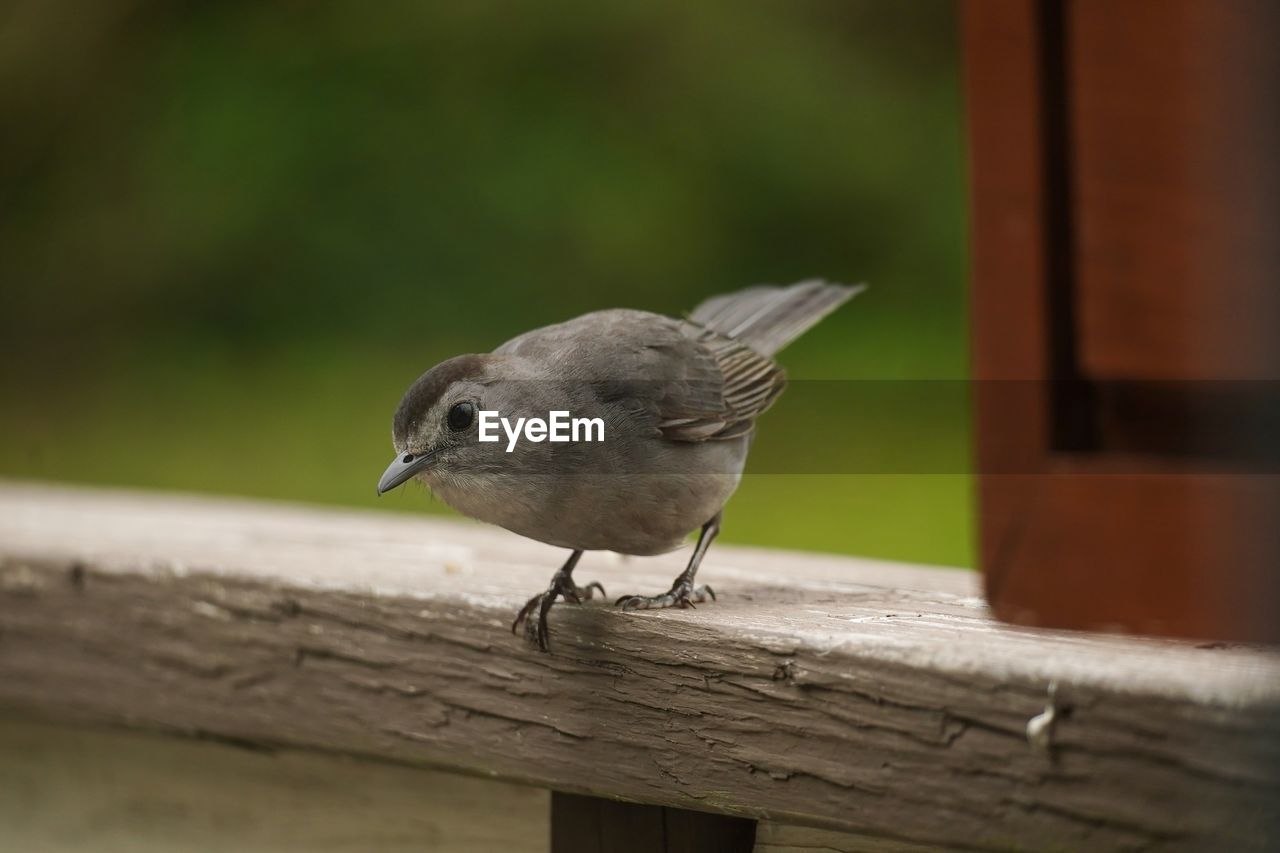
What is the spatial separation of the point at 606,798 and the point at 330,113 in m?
3.47

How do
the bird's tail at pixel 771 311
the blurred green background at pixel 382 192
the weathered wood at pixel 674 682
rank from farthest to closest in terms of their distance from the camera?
1. the blurred green background at pixel 382 192
2. the bird's tail at pixel 771 311
3. the weathered wood at pixel 674 682

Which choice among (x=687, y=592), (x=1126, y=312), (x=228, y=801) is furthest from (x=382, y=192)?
(x=1126, y=312)

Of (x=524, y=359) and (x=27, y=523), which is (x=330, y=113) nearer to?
(x=27, y=523)

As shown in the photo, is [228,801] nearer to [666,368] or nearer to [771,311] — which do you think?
[666,368]

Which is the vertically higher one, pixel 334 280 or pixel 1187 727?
pixel 334 280

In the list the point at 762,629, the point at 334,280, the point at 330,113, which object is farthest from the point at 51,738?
the point at 330,113

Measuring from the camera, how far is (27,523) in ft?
9.97

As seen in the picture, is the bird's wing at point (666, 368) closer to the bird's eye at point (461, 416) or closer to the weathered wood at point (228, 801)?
the bird's eye at point (461, 416)

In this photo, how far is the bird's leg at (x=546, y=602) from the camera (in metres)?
1.92

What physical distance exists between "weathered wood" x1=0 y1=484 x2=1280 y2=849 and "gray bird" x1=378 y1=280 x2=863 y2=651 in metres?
0.13

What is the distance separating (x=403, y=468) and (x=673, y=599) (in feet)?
1.50

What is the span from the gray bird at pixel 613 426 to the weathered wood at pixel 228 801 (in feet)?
1.24

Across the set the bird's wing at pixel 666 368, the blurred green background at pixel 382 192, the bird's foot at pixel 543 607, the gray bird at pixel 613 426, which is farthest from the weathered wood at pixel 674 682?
the blurred green background at pixel 382 192

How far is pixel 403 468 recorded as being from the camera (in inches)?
68.9
